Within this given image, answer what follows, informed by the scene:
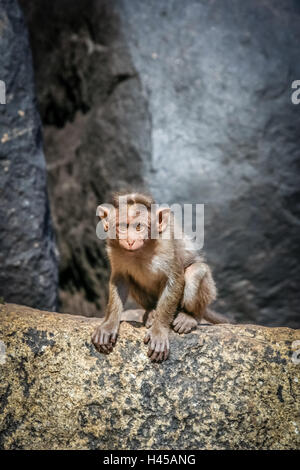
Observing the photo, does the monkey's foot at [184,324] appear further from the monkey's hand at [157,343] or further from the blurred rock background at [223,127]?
the blurred rock background at [223,127]

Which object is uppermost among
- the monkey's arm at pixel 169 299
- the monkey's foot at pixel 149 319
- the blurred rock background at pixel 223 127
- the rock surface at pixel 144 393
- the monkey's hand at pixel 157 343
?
the blurred rock background at pixel 223 127

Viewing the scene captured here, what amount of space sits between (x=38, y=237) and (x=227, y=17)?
3.45 metres

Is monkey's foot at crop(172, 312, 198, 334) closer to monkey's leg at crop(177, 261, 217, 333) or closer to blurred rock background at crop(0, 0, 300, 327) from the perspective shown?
monkey's leg at crop(177, 261, 217, 333)

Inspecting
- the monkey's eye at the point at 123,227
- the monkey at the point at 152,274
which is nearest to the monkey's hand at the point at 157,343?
the monkey at the point at 152,274

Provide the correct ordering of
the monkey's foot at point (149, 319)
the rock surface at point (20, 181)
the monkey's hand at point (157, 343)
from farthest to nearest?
the rock surface at point (20, 181)
the monkey's foot at point (149, 319)
the monkey's hand at point (157, 343)

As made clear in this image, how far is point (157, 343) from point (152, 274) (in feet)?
2.26

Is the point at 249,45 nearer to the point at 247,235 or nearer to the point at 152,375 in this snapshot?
the point at 247,235

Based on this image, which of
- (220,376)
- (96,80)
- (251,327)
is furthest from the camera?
(96,80)

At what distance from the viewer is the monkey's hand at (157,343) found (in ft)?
10.5

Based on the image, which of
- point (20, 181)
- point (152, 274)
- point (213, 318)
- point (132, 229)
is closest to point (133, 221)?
point (132, 229)

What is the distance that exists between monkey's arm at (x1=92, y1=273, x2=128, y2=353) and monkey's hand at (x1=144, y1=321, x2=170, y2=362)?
0.24 meters

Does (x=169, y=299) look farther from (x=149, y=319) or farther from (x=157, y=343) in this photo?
(x=157, y=343)

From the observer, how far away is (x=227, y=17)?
19.4ft

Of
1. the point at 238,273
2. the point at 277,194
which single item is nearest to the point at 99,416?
the point at 238,273
